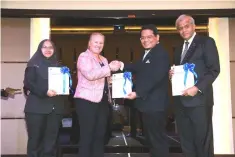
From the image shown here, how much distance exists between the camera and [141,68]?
2332mm

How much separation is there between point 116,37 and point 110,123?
1.10 m

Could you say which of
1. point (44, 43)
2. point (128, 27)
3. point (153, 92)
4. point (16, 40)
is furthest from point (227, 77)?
point (16, 40)

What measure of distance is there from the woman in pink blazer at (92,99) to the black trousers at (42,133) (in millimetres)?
355

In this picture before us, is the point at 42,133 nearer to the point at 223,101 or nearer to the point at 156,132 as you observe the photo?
the point at 156,132

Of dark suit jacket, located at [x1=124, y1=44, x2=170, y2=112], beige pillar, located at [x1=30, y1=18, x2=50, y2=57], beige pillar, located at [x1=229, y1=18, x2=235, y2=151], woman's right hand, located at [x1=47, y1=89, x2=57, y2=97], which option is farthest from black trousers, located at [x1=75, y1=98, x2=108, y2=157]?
beige pillar, located at [x1=229, y1=18, x2=235, y2=151]

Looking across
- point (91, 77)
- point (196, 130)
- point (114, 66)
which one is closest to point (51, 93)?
point (91, 77)

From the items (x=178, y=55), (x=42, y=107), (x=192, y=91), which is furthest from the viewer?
(x=42, y=107)

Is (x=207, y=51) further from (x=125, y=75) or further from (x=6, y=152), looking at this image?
(x=6, y=152)

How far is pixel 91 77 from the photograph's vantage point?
227 cm

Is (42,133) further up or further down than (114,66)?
further down

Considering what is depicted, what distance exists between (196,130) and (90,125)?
0.82 metres

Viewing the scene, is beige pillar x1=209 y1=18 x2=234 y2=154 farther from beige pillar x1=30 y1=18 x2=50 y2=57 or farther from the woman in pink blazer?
beige pillar x1=30 y1=18 x2=50 y2=57

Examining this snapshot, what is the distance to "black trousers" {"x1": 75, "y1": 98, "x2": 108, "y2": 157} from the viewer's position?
2.29m

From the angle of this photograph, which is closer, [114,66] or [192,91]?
[192,91]
